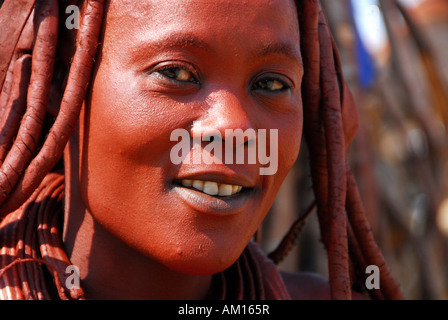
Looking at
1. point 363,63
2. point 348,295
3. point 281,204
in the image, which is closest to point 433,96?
point 363,63

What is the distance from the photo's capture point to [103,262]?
1.85m

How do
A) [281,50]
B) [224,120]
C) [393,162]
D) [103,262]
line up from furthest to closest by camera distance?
[393,162] < [103,262] < [281,50] < [224,120]

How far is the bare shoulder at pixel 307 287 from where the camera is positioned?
2201 millimetres

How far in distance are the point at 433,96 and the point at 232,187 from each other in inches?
133

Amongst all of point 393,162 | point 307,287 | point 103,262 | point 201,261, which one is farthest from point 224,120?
point 393,162

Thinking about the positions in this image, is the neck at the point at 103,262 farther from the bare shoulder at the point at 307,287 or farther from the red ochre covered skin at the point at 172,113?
the bare shoulder at the point at 307,287

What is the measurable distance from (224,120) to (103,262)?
573 mm

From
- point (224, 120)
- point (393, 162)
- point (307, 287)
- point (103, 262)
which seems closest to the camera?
point (224, 120)

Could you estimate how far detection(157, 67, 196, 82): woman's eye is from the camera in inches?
64.9

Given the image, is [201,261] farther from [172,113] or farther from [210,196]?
[172,113]

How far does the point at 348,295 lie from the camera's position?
Answer: 198 centimetres

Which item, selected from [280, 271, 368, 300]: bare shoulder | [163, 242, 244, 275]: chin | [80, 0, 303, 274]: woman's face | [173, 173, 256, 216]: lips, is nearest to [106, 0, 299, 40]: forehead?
[80, 0, 303, 274]: woman's face

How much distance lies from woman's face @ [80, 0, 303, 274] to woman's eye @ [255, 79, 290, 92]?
0.04 meters

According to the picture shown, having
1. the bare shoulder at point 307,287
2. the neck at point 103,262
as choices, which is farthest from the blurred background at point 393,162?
the neck at point 103,262
